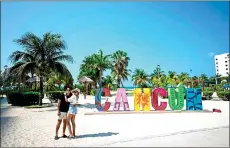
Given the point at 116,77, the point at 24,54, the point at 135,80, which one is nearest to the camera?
the point at 24,54

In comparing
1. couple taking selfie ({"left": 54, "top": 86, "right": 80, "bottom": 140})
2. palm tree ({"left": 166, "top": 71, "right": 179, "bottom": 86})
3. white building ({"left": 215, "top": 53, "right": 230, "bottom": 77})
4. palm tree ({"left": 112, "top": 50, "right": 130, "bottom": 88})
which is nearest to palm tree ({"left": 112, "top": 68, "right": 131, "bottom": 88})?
palm tree ({"left": 112, "top": 50, "right": 130, "bottom": 88})

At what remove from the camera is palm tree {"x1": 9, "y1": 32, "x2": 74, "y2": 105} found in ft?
68.4

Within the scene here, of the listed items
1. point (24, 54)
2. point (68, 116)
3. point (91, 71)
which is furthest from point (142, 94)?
point (91, 71)

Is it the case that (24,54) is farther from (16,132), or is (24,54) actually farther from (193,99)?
(193,99)

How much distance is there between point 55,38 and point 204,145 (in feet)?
57.3

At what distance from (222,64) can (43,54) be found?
154 meters

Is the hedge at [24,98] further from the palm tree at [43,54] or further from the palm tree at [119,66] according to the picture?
the palm tree at [119,66]

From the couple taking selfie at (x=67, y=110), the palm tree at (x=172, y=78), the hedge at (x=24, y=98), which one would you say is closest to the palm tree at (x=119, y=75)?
the palm tree at (x=172, y=78)

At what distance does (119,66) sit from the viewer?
204 feet

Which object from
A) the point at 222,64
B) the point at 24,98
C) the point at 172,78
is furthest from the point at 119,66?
the point at 222,64

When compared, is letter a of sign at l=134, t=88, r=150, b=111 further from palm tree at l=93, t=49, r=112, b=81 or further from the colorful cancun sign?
palm tree at l=93, t=49, r=112, b=81

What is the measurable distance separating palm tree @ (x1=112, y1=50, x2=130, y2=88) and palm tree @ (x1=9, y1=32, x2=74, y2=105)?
4047 cm

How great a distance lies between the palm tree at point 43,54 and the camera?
20.8m

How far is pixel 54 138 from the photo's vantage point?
794cm
